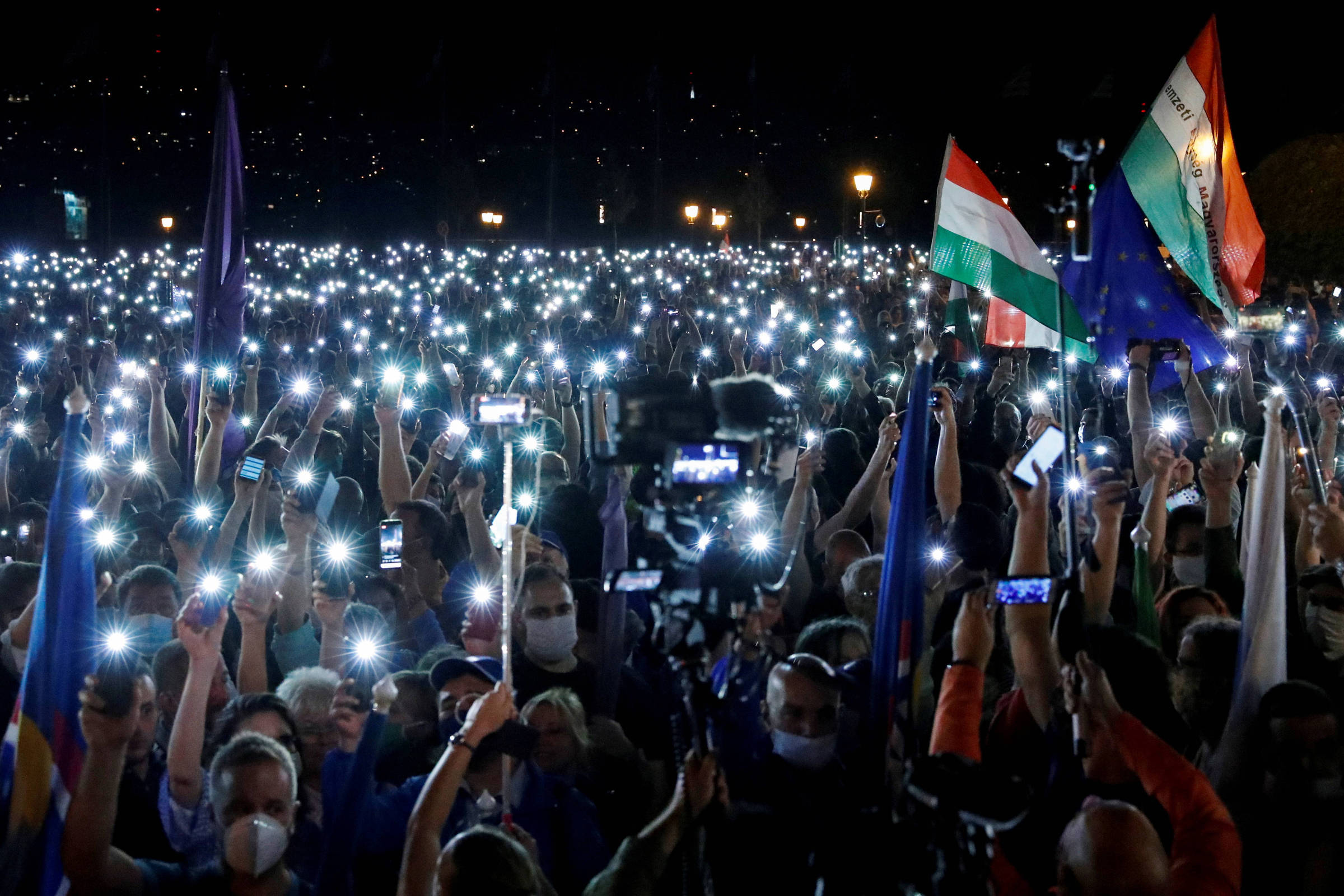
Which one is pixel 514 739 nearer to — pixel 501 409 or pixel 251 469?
pixel 501 409

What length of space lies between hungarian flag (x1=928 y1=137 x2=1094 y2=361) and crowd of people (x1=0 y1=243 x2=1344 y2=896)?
2.16ft

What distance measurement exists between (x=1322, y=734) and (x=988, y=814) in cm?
159

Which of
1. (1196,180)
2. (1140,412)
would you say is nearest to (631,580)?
(1140,412)

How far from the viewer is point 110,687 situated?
141 inches

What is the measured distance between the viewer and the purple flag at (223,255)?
34.1 feet

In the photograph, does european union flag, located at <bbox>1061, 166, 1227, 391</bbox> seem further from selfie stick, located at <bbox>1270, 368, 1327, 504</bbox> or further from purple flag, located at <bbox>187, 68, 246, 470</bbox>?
purple flag, located at <bbox>187, 68, 246, 470</bbox>

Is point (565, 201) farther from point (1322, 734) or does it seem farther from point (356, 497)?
point (1322, 734)

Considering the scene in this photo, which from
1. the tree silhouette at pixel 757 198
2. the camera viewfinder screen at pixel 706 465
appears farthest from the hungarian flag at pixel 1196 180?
the tree silhouette at pixel 757 198

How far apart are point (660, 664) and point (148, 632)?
10.3 ft

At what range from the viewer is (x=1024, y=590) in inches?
141

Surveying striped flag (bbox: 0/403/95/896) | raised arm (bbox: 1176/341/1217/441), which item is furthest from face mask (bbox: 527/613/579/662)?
raised arm (bbox: 1176/341/1217/441)

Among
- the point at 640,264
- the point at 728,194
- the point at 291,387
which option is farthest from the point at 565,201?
the point at 291,387

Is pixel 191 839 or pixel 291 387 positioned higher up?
pixel 291 387

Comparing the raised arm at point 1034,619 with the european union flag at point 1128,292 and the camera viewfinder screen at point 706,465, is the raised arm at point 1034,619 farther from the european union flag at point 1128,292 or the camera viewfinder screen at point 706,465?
the european union flag at point 1128,292
